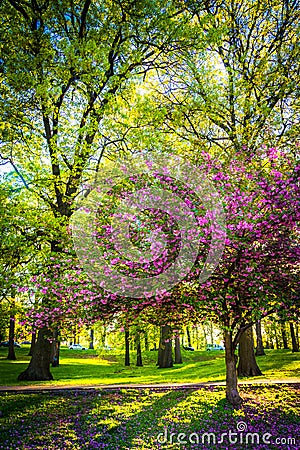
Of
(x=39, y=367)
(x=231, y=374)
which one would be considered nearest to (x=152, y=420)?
(x=231, y=374)

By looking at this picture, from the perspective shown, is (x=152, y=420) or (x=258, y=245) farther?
(x=152, y=420)

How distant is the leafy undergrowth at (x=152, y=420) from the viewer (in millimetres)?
7684

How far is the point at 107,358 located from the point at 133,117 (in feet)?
116

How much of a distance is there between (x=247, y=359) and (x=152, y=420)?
922cm

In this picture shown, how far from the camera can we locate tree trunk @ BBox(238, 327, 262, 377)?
17.1 m

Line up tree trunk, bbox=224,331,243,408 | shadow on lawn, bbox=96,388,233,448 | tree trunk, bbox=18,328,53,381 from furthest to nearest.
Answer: tree trunk, bbox=18,328,53,381
tree trunk, bbox=224,331,243,408
shadow on lawn, bbox=96,388,233,448

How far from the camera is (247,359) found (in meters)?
17.2

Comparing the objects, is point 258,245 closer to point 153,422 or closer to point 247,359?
point 153,422

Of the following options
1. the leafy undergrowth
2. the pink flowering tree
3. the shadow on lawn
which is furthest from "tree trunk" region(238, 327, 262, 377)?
the pink flowering tree

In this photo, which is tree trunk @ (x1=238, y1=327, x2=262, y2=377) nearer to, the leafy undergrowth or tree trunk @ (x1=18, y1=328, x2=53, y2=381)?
the leafy undergrowth

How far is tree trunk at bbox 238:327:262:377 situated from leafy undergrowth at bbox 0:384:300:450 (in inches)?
164

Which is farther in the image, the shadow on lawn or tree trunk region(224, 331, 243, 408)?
tree trunk region(224, 331, 243, 408)

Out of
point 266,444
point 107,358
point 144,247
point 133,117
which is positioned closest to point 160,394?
point 266,444

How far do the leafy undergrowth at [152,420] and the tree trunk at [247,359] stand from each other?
416cm
